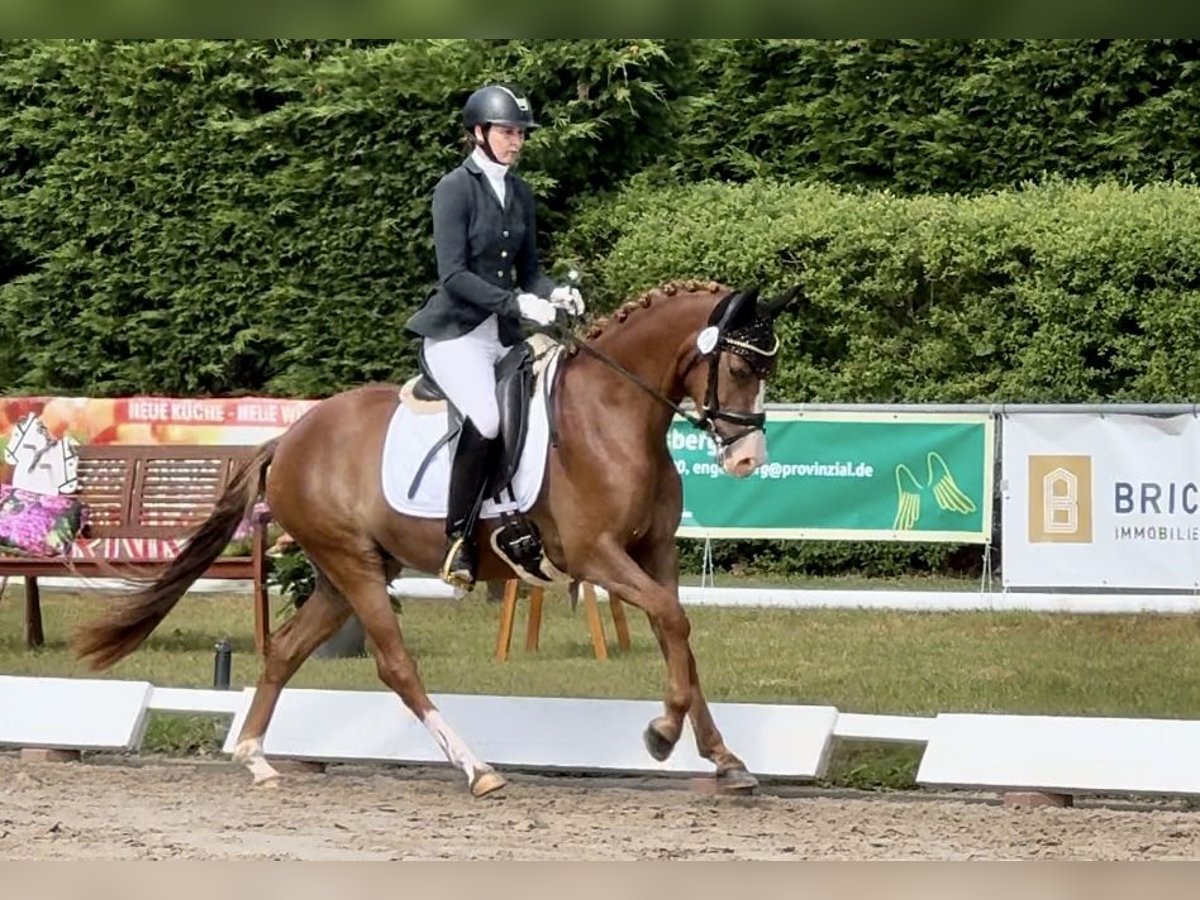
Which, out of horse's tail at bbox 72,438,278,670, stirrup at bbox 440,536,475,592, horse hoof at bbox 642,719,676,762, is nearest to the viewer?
horse hoof at bbox 642,719,676,762

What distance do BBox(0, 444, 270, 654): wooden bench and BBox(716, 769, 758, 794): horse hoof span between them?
4.94m

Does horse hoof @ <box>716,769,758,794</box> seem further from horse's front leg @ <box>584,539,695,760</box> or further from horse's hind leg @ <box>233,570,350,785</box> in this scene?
horse's hind leg @ <box>233,570,350,785</box>

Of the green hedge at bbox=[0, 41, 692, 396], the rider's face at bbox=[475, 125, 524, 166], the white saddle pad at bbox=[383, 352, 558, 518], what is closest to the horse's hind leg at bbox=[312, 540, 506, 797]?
the white saddle pad at bbox=[383, 352, 558, 518]

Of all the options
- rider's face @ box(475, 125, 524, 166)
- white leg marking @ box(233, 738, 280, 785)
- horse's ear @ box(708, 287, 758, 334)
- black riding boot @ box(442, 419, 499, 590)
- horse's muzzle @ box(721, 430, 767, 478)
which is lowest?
white leg marking @ box(233, 738, 280, 785)

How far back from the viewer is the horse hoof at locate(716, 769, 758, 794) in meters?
7.28

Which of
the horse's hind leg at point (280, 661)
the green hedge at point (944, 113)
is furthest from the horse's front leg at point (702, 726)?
the green hedge at point (944, 113)

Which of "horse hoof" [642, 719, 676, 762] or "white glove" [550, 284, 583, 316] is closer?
"horse hoof" [642, 719, 676, 762]

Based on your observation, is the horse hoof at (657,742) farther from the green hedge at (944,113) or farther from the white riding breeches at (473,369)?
the green hedge at (944,113)

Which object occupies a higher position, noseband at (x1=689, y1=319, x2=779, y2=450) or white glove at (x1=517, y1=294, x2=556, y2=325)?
white glove at (x1=517, y1=294, x2=556, y2=325)

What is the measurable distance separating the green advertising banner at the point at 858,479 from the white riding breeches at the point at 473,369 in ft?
17.8

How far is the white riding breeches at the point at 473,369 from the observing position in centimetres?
758

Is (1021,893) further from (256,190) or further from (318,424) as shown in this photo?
(256,190)
